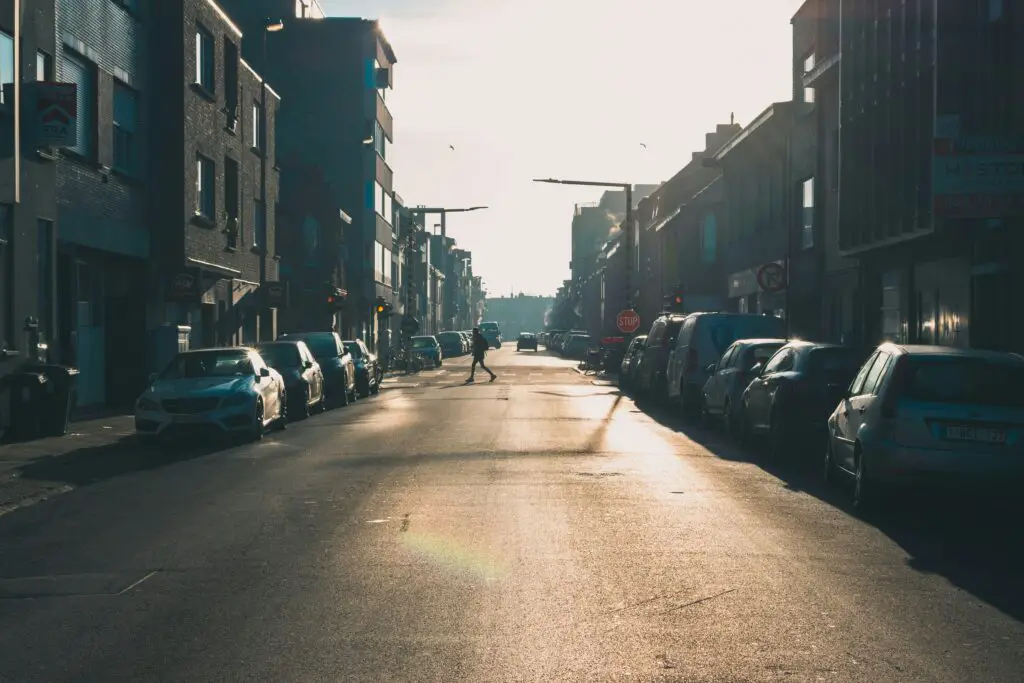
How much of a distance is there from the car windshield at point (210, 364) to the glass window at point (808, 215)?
19530 millimetres

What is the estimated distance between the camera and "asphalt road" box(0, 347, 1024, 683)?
5.84 metres

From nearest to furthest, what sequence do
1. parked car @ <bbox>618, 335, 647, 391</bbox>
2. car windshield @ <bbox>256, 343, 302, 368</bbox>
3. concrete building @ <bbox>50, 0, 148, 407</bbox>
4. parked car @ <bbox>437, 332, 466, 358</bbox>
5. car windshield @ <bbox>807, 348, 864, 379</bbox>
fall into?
car windshield @ <bbox>807, 348, 864, 379</bbox> < concrete building @ <bbox>50, 0, 148, 407</bbox> < car windshield @ <bbox>256, 343, 302, 368</bbox> < parked car @ <bbox>618, 335, 647, 391</bbox> < parked car @ <bbox>437, 332, 466, 358</bbox>

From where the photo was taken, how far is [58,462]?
15.2m

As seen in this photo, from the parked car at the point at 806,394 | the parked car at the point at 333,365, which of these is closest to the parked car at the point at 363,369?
the parked car at the point at 333,365

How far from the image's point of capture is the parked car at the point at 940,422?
10531mm

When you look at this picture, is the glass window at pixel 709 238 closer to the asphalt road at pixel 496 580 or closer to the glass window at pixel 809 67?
the glass window at pixel 809 67

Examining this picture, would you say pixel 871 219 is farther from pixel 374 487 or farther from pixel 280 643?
pixel 280 643

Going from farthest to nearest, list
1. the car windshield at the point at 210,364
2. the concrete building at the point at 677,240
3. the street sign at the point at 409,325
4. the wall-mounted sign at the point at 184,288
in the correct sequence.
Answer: the concrete building at the point at 677,240 < the street sign at the point at 409,325 < the wall-mounted sign at the point at 184,288 < the car windshield at the point at 210,364

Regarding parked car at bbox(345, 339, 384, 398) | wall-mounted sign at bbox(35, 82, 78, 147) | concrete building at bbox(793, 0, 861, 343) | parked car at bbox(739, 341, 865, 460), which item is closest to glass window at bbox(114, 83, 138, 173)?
wall-mounted sign at bbox(35, 82, 78, 147)

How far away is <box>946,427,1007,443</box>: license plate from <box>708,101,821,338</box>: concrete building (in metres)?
18.2

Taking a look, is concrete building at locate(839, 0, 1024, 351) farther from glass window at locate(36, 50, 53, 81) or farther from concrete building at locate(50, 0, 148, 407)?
concrete building at locate(50, 0, 148, 407)

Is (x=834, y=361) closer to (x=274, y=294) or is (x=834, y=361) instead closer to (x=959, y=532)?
(x=959, y=532)

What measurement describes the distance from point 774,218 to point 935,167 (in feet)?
71.6

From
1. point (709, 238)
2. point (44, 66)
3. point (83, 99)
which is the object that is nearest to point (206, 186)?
point (83, 99)
